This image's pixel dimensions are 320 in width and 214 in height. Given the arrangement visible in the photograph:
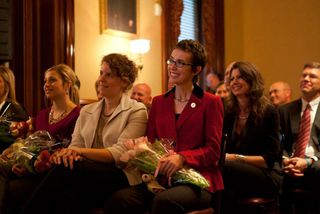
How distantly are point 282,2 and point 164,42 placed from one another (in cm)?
190

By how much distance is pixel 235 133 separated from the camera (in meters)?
2.72

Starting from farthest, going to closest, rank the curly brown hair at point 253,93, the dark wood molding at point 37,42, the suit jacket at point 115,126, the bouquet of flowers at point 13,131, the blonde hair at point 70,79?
the dark wood molding at point 37,42
the blonde hair at point 70,79
the bouquet of flowers at point 13,131
the curly brown hair at point 253,93
the suit jacket at point 115,126

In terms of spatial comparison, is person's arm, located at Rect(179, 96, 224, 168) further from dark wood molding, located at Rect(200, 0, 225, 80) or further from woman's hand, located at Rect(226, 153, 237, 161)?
dark wood molding, located at Rect(200, 0, 225, 80)

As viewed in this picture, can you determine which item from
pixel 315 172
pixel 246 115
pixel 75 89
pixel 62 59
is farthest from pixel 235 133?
pixel 62 59

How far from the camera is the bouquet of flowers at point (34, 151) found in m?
2.37

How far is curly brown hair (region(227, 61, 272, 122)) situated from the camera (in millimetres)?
2701

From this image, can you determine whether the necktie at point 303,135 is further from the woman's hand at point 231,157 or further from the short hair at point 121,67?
the short hair at point 121,67

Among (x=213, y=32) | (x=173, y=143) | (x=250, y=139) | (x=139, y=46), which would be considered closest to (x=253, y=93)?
(x=250, y=139)

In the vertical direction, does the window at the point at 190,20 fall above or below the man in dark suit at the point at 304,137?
above

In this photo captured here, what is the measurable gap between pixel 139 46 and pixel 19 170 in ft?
10.5

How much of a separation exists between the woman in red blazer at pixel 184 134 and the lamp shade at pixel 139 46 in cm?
317

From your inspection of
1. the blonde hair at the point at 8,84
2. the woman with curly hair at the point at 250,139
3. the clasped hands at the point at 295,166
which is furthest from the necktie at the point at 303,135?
the blonde hair at the point at 8,84

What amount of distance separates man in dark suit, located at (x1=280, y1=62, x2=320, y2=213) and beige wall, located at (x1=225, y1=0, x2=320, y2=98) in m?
3.04

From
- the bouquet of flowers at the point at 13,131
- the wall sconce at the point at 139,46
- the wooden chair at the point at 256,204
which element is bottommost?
the wooden chair at the point at 256,204
